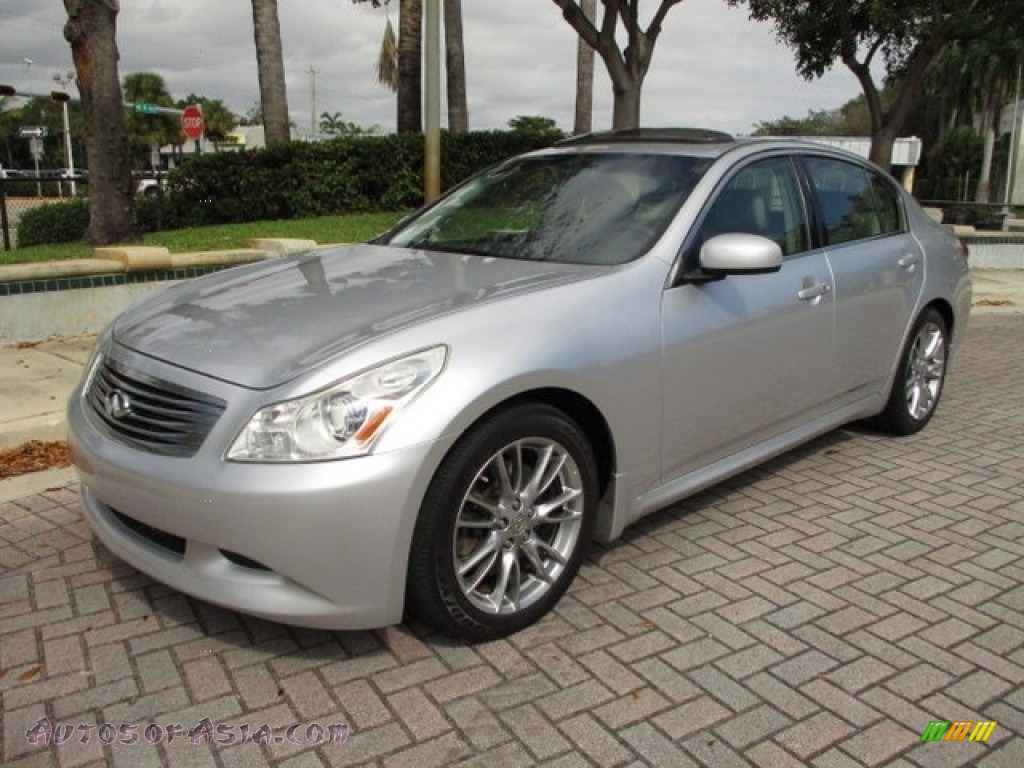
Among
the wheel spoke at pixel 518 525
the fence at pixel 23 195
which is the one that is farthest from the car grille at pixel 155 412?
the fence at pixel 23 195

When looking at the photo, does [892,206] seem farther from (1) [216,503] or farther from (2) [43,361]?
(2) [43,361]

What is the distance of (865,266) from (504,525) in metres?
2.60

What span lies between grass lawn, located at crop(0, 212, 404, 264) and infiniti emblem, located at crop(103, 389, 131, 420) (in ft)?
17.1

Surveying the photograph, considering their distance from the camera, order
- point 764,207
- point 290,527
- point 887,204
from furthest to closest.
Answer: point 887,204, point 764,207, point 290,527

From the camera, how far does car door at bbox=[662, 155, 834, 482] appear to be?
353 cm

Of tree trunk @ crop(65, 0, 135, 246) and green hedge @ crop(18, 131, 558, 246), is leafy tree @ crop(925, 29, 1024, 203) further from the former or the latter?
tree trunk @ crop(65, 0, 135, 246)

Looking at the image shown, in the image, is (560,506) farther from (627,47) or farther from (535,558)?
(627,47)

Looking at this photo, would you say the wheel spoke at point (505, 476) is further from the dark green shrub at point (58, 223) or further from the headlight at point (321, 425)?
the dark green shrub at point (58, 223)

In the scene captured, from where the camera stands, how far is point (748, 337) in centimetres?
379

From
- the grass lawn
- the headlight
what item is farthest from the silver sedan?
the grass lawn

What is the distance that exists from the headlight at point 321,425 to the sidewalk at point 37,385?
2.39m

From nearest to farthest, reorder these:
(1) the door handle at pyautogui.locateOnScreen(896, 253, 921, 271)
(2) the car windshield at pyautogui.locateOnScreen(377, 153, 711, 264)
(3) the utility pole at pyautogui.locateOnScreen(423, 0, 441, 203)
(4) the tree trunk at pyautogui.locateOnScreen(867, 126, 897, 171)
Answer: (2) the car windshield at pyautogui.locateOnScreen(377, 153, 711, 264), (1) the door handle at pyautogui.locateOnScreen(896, 253, 921, 271), (3) the utility pole at pyautogui.locateOnScreen(423, 0, 441, 203), (4) the tree trunk at pyautogui.locateOnScreen(867, 126, 897, 171)

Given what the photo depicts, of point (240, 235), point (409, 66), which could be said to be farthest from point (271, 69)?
point (240, 235)

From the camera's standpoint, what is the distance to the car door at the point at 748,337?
139 inches
